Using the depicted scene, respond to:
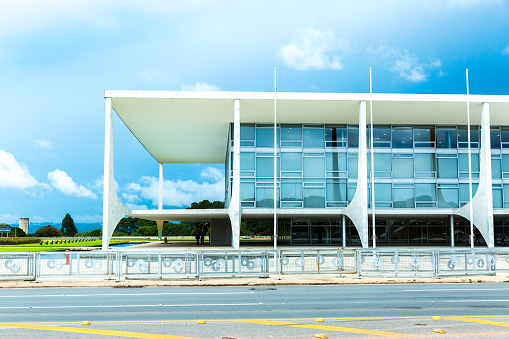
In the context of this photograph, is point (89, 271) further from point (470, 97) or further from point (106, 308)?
point (470, 97)

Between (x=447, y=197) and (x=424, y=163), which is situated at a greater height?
(x=424, y=163)

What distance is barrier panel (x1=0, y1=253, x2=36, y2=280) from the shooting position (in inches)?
709

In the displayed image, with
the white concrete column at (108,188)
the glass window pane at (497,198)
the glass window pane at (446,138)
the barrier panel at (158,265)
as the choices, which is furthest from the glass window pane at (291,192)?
the barrier panel at (158,265)

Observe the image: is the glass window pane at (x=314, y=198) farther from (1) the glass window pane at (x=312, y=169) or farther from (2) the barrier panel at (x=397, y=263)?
(2) the barrier panel at (x=397, y=263)

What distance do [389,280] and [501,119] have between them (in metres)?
28.2

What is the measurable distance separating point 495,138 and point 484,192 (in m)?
6.77

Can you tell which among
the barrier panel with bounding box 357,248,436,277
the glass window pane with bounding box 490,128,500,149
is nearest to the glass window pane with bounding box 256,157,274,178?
the glass window pane with bounding box 490,128,500,149

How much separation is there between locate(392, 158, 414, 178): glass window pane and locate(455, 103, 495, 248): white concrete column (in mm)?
5130

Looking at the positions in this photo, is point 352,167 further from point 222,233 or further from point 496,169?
point 222,233

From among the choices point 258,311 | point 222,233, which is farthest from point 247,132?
point 258,311

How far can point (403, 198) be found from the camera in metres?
40.7

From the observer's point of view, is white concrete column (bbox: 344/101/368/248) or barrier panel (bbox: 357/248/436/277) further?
white concrete column (bbox: 344/101/368/248)

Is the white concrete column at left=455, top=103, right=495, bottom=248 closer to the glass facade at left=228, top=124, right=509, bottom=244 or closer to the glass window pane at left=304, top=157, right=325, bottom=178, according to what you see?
Answer: the glass facade at left=228, top=124, right=509, bottom=244

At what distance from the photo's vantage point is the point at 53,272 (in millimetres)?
18109
